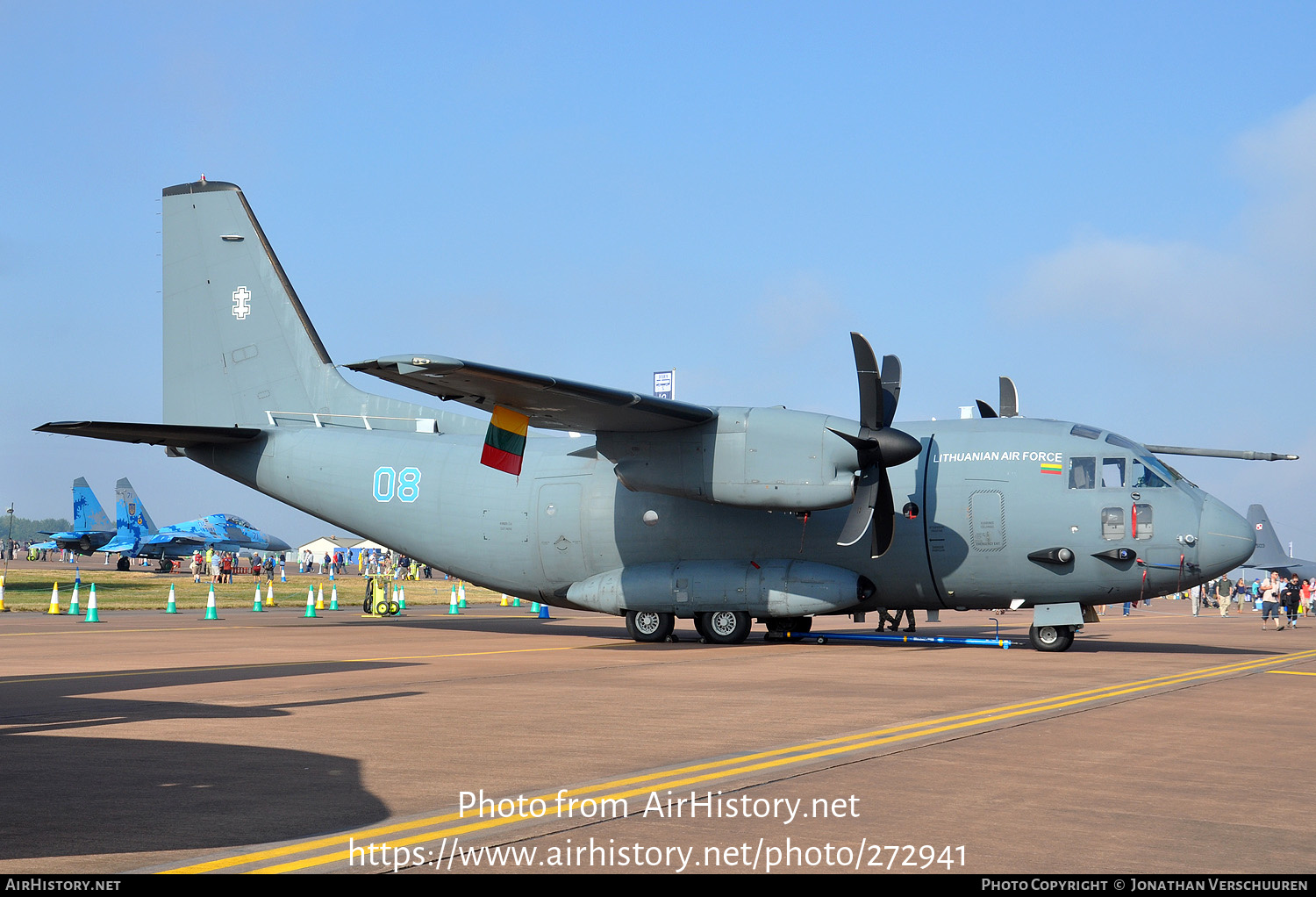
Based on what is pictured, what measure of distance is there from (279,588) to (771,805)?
5329 centimetres

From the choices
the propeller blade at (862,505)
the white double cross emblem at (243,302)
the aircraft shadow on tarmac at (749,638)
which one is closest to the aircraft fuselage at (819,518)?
the aircraft shadow on tarmac at (749,638)

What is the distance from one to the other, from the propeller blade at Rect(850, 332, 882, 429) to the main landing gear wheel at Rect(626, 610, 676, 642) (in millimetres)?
5985

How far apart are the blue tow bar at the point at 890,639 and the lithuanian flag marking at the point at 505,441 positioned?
736 centimetres

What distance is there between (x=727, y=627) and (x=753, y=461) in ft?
13.0

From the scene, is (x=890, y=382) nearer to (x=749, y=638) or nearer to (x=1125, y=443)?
(x=1125, y=443)

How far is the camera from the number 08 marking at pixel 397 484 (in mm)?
24391

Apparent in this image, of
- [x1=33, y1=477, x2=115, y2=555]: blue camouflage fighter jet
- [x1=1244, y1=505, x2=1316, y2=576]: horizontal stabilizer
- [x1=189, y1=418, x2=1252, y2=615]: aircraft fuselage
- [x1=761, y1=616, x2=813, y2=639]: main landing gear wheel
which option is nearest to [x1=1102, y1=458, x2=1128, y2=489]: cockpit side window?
[x1=189, y1=418, x2=1252, y2=615]: aircraft fuselage

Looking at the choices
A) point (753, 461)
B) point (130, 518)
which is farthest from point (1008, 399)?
point (130, 518)

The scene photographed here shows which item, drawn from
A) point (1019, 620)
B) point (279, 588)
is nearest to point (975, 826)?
point (1019, 620)

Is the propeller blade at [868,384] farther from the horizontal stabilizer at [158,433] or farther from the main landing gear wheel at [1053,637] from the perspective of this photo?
the horizontal stabilizer at [158,433]

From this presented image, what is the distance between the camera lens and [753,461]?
19.9m

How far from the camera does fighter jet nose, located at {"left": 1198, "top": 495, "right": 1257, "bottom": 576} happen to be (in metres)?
19.5

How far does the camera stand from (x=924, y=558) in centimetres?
2084
